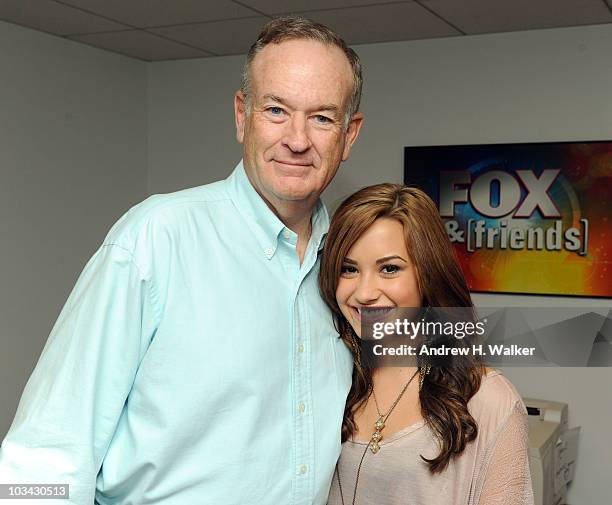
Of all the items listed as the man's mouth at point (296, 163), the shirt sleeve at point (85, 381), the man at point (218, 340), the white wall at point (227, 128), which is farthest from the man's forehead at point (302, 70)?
the white wall at point (227, 128)

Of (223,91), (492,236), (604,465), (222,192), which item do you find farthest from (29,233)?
(604,465)

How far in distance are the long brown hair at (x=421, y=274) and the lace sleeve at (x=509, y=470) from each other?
73 mm

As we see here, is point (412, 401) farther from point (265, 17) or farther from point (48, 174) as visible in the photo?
point (48, 174)

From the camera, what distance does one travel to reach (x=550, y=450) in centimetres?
322

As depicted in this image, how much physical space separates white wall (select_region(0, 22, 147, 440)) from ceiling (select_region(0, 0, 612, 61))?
21 centimetres

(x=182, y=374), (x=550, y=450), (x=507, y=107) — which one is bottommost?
(x=550, y=450)

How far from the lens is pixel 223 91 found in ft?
14.8

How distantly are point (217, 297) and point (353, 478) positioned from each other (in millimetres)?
544

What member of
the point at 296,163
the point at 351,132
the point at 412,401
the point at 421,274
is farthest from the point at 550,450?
the point at 296,163

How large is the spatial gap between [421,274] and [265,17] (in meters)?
2.22

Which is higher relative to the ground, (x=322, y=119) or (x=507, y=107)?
(x=507, y=107)

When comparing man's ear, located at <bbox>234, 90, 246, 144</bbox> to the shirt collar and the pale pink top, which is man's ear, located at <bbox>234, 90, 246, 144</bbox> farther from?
the pale pink top

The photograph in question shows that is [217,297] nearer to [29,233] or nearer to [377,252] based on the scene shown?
[377,252]

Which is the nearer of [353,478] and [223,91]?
[353,478]
